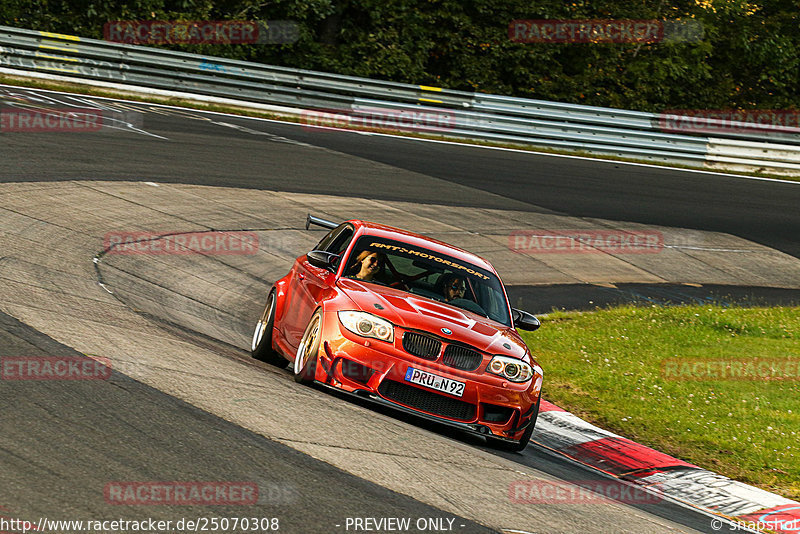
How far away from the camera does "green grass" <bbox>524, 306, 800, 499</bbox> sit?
8.54 meters

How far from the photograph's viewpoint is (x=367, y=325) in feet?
25.0

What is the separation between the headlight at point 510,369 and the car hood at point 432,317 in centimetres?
7

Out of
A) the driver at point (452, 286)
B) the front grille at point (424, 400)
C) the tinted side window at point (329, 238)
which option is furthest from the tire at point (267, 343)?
the front grille at point (424, 400)

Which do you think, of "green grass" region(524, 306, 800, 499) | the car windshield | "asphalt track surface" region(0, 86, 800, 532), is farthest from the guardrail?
the car windshield

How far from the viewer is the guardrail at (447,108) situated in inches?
1039

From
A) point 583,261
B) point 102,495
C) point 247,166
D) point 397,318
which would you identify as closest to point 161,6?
point 247,166

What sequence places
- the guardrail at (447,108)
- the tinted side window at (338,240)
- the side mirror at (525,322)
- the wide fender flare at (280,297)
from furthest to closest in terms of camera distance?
1. the guardrail at (447,108)
2. the tinted side window at (338,240)
3. the wide fender flare at (280,297)
4. the side mirror at (525,322)

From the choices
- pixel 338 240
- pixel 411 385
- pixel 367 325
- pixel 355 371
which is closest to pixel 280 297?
pixel 338 240

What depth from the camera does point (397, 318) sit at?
767 centimetres

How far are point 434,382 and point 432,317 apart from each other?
63 centimetres

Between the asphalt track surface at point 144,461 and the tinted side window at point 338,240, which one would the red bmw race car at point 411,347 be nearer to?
the tinted side window at point 338,240

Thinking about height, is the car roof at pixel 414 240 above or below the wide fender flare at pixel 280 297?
above

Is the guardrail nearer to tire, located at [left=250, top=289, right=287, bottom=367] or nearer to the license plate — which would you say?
tire, located at [left=250, top=289, right=287, bottom=367]

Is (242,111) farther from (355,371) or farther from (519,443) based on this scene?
(519,443)
